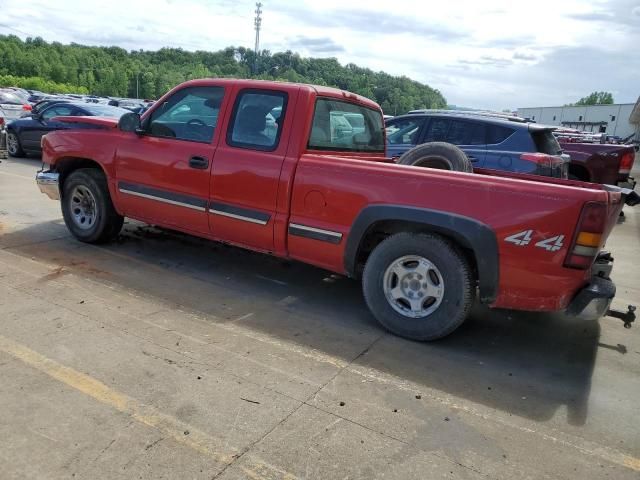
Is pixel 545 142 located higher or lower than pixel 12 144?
higher

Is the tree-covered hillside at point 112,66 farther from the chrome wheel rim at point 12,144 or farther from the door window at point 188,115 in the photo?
the door window at point 188,115

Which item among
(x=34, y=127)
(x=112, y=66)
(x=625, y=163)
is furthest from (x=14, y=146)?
(x=112, y=66)

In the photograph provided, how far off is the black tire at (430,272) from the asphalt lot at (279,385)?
0.49 feet

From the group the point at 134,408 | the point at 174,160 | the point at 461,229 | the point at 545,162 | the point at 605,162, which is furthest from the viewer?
the point at 605,162

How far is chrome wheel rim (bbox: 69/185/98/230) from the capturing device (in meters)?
5.79

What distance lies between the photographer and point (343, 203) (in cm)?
407

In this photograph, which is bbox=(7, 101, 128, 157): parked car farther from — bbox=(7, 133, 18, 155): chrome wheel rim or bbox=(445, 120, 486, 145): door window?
bbox=(445, 120, 486, 145): door window

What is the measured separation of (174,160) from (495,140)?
494 cm

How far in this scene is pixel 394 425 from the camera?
288cm

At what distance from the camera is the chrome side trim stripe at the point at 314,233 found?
4160 millimetres

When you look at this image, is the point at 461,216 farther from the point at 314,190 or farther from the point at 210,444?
the point at 210,444

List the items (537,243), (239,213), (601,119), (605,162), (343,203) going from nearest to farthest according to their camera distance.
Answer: (537,243) < (343,203) < (239,213) < (605,162) < (601,119)

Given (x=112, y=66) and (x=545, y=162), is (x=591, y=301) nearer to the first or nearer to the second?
(x=545, y=162)

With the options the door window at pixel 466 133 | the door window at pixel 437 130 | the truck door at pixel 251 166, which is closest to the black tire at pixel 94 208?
the truck door at pixel 251 166
